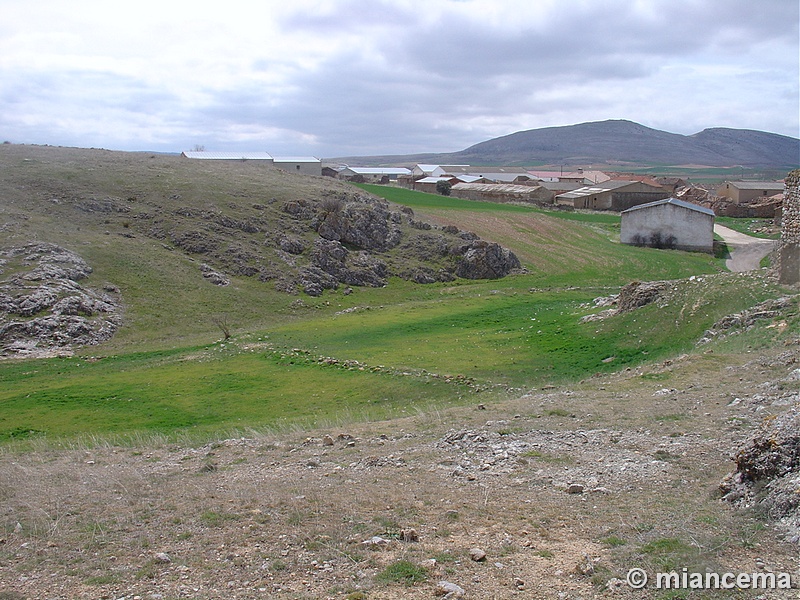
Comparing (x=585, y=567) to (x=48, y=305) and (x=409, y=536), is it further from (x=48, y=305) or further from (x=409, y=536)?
(x=48, y=305)

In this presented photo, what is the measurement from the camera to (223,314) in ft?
141

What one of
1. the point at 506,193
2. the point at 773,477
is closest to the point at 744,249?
the point at 506,193

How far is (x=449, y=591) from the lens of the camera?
7730 mm

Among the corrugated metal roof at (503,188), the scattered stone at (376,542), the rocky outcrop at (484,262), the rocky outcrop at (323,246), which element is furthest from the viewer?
the corrugated metal roof at (503,188)

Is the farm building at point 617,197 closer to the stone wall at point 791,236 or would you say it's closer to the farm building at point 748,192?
the farm building at point 748,192

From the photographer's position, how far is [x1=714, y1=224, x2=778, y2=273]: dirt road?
60716 mm

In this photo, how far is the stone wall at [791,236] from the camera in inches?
1013

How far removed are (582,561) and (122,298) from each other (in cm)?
3890

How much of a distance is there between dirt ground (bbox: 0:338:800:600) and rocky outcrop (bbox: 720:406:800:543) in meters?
0.26

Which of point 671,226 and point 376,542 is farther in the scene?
point 671,226

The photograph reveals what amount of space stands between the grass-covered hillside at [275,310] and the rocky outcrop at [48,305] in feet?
2.71

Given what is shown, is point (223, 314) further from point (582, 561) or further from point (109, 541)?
point (582, 561)

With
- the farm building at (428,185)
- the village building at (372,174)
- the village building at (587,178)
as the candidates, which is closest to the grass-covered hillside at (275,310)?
the farm building at (428,185)

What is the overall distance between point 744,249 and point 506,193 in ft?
137
